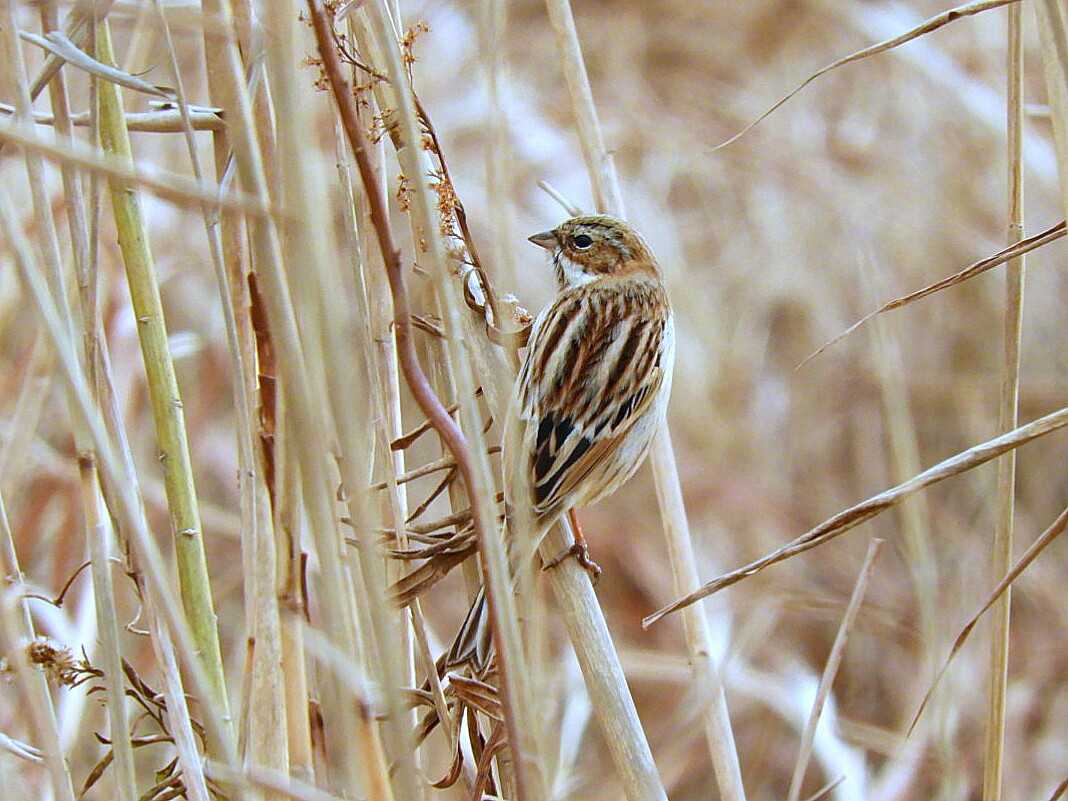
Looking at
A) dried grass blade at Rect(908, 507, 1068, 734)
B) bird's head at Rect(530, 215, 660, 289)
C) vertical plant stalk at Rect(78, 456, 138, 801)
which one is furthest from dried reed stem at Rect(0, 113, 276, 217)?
bird's head at Rect(530, 215, 660, 289)

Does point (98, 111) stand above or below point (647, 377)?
above

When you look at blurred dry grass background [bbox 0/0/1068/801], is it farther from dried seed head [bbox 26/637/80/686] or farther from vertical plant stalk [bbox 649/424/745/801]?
dried seed head [bbox 26/637/80/686]

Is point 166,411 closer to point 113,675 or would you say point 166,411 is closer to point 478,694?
point 113,675

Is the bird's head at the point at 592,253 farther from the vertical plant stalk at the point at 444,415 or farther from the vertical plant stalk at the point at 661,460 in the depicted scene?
the vertical plant stalk at the point at 444,415

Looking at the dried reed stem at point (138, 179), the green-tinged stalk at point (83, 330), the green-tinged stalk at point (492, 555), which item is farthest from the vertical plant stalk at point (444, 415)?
the green-tinged stalk at point (83, 330)

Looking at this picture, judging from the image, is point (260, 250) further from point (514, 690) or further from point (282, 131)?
point (514, 690)

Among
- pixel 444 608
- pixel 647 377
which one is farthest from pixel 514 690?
pixel 444 608

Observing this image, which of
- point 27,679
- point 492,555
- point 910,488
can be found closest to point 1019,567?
point 910,488
